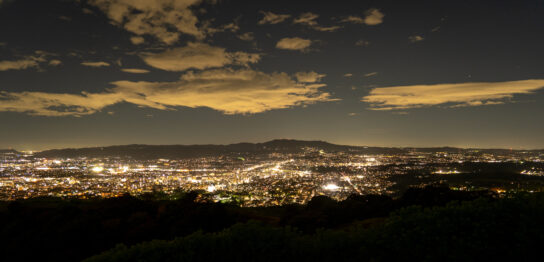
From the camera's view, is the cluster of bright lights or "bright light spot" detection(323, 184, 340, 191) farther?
the cluster of bright lights

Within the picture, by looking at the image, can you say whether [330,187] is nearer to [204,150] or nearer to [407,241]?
[407,241]

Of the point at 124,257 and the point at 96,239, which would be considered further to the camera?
the point at 96,239

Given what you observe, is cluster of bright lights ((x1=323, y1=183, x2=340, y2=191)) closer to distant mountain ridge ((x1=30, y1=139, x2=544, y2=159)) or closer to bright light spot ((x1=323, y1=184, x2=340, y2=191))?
bright light spot ((x1=323, y1=184, x2=340, y2=191))

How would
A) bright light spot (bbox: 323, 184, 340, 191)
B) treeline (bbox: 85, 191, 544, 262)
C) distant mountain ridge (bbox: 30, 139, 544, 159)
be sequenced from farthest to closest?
distant mountain ridge (bbox: 30, 139, 544, 159) → bright light spot (bbox: 323, 184, 340, 191) → treeline (bbox: 85, 191, 544, 262)

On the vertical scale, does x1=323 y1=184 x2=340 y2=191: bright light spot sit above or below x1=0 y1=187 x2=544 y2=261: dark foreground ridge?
below

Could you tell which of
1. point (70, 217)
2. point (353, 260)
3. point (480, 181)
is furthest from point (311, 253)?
point (480, 181)

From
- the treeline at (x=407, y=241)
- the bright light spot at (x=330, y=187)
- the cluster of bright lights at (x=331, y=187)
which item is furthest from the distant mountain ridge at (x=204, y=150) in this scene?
the treeline at (x=407, y=241)

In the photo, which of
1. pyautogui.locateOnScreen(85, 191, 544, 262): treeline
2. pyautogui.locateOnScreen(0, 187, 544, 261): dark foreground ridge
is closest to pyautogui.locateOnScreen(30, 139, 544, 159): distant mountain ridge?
pyautogui.locateOnScreen(0, 187, 544, 261): dark foreground ridge

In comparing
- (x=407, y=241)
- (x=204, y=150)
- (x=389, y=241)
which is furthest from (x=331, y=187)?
(x=204, y=150)

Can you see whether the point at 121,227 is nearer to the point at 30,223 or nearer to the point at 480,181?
the point at 30,223
